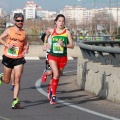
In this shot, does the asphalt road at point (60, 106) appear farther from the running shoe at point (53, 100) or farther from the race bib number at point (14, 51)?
the race bib number at point (14, 51)

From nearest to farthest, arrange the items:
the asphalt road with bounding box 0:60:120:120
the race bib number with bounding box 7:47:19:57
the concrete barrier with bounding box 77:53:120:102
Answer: the asphalt road with bounding box 0:60:120:120
the race bib number with bounding box 7:47:19:57
the concrete barrier with bounding box 77:53:120:102

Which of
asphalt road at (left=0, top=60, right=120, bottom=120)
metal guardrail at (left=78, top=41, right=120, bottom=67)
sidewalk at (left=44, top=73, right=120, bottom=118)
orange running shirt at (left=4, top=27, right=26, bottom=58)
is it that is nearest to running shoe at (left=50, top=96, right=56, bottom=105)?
asphalt road at (left=0, top=60, right=120, bottom=120)

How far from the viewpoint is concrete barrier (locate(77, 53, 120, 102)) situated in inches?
473

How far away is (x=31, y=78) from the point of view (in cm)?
1912

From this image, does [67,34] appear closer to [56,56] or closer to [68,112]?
[56,56]

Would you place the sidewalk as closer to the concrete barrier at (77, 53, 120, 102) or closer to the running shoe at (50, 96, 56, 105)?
the concrete barrier at (77, 53, 120, 102)

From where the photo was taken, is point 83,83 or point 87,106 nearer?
point 87,106

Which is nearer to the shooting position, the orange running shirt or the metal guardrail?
the orange running shirt

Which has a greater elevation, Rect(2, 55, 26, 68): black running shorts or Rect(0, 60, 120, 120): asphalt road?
Rect(2, 55, 26, 68): black running shorts

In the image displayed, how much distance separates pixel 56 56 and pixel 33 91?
320cm

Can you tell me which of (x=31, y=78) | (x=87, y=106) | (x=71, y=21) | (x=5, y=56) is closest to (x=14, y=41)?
(x=5, y=56)

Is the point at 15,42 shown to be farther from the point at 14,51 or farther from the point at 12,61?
the point at 12,61

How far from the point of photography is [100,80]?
13094mm

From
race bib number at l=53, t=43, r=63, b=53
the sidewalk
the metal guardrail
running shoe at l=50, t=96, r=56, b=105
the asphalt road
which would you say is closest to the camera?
the asphalt road
